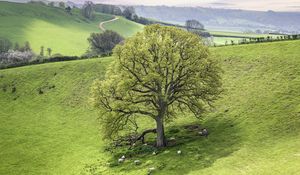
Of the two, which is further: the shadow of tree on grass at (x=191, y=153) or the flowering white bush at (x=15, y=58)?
the flowering white bush at (x=15, y=58)

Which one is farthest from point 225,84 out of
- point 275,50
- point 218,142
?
point 218,142

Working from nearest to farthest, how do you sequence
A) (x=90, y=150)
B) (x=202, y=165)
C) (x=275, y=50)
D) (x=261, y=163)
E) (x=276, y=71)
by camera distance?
(x=261, y=163)
(x=202, y=165)
(x=90, y=150)
(x=276, y=71)
(x=275, y=50)

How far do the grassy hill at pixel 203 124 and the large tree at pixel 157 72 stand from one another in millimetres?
6480

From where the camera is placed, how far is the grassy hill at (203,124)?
4622 centimetres

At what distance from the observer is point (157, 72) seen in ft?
177

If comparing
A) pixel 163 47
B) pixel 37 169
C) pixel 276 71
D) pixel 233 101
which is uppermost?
pixel 163 47

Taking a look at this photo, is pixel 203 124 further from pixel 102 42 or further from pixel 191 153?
pixel 102 42

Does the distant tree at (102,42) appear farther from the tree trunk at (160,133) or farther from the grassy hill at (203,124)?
the tree trunk at (160,133)

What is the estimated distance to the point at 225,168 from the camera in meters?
42.8

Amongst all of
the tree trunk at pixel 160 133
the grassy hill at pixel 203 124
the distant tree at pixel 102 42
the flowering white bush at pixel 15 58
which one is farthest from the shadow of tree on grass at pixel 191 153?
the distant tree at pixel 102 42

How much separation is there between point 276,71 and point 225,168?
31098 millimetres

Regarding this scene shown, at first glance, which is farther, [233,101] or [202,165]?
[233,101]

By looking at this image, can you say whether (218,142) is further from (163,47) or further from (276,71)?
(276,71)

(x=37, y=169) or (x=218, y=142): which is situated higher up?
(x=218, y=142)
